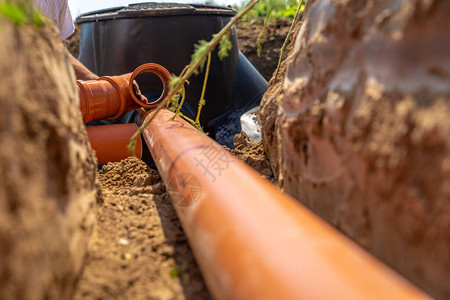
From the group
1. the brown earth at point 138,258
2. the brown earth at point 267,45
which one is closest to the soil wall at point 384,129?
the brown earth at point 138,258

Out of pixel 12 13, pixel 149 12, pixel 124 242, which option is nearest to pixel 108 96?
pixel 149 12

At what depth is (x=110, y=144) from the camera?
2471 mm

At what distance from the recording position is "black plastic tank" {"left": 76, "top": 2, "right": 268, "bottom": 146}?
3203 millimetres

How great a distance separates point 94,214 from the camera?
953 mm

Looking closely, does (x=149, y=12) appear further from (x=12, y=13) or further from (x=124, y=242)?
(x=12, y=13)

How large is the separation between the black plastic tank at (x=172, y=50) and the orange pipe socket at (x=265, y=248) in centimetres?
229

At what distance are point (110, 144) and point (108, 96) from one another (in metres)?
0.30

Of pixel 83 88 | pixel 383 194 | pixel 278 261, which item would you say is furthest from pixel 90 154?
pixel 83 88

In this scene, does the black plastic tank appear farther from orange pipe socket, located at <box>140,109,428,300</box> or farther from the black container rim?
orange pipe socket, located at <box>140,109,428,300</box>

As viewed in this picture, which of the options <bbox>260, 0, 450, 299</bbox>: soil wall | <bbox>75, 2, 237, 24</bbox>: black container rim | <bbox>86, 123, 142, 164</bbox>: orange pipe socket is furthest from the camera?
<bbox>75, 2, 237, 24</bbox>: black container rim

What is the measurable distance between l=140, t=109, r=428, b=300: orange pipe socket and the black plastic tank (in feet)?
7.53

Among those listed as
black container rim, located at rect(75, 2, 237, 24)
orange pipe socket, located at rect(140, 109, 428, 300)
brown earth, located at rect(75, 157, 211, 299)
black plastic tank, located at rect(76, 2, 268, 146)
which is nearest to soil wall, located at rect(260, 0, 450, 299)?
orange pipe socket, located at rect(140, 109, 428, 300)

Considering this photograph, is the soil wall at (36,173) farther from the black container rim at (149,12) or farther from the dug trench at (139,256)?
the black container rim at (149,12)

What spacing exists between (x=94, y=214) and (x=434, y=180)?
743mm
